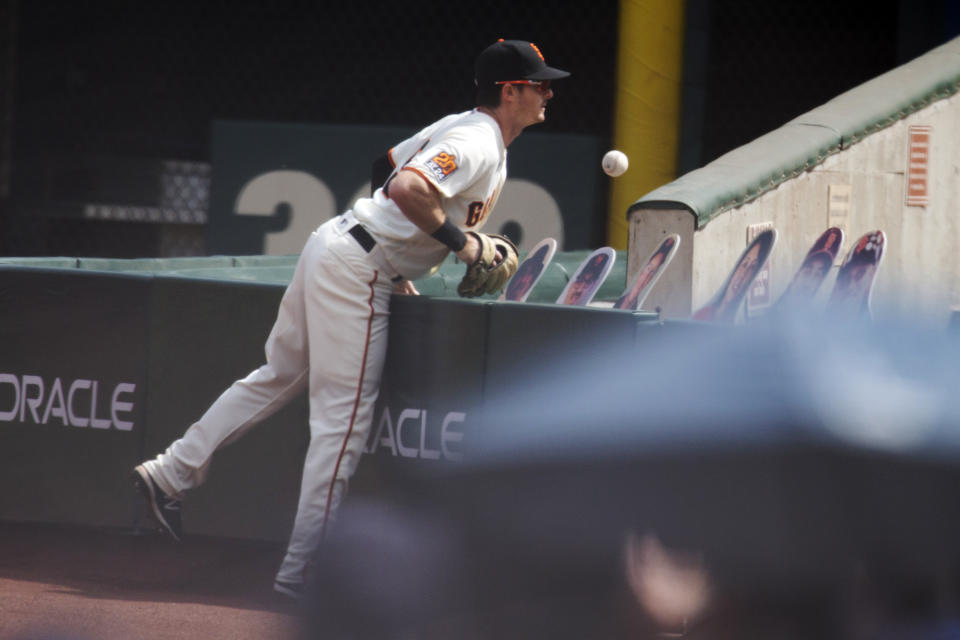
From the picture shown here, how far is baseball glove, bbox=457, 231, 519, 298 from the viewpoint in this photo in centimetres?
400

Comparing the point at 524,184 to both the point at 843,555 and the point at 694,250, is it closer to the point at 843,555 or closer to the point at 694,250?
the point at 694,250

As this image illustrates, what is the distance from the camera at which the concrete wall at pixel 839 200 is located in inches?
193

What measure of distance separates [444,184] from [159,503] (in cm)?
141

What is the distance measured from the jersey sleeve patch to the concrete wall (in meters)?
1.29

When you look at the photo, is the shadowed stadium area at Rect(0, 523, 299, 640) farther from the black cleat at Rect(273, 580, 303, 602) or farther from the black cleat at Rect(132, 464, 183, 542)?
the black cleat at Rect(132, 464, 183, 542)

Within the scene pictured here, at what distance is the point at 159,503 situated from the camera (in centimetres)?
418

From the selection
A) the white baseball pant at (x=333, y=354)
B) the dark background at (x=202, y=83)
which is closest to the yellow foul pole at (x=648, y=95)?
the dark background at (x=202, y=83)

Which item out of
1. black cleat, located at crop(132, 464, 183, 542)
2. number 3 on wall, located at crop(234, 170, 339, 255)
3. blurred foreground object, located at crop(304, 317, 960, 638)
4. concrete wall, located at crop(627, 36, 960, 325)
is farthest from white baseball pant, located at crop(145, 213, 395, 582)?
number 3 on wall, located at crop(234, 170, 339, 255)

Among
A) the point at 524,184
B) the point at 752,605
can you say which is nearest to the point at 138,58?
the point at 524,184

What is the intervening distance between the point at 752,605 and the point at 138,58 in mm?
8161

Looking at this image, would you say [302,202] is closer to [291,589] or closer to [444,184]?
[444,184]

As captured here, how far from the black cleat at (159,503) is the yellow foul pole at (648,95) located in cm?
458

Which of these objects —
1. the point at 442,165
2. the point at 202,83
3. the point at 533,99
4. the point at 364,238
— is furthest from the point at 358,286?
the point at 202,83

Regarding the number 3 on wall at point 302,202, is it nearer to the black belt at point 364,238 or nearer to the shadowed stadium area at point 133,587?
the shadowed stadium area at point 133,587
